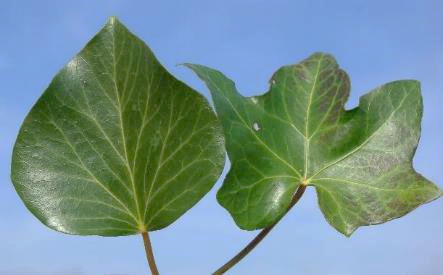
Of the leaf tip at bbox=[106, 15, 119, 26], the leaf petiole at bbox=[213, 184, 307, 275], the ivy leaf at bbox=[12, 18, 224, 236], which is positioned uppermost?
the leaf tip at bbox=[106, 15, 119, 26]

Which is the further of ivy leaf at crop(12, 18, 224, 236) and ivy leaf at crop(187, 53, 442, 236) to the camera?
ivy leaf at crop(187, 53, 442, 236)

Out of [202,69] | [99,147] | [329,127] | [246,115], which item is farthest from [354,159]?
[99,147]

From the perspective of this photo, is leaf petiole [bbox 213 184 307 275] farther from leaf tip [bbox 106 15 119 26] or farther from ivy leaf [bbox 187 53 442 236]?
leaf tip [bbox 106 15 119 26]

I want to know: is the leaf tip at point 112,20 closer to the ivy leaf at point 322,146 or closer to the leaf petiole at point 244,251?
the ivy leaf at point 322,146

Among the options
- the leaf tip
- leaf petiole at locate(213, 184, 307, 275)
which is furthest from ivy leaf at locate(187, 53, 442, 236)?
the leaf tip

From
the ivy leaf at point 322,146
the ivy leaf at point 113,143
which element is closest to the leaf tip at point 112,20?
the ivy leaf at point 113,143

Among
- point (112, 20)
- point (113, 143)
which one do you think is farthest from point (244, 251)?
point (112, 20)
